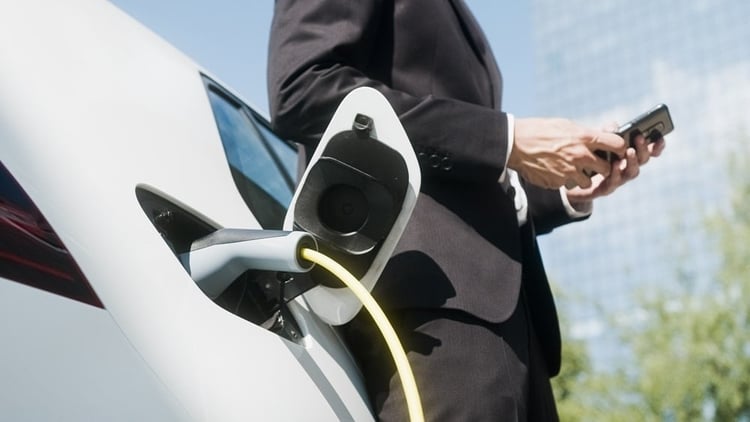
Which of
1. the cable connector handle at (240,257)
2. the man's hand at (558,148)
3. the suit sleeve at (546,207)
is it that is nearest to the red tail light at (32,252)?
the cable connector handle at (240,257)

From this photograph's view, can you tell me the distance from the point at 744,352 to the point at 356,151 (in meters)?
12.5

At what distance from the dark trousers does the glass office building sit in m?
80.5

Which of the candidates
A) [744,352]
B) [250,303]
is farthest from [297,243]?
[744,352]

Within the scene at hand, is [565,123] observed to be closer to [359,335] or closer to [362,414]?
[359,335]

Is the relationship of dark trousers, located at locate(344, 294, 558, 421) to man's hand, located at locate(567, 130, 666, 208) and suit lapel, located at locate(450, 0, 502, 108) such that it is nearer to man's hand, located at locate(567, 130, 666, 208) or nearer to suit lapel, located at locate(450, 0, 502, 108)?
man's hand, located at locate(567, 130, 666, 208)

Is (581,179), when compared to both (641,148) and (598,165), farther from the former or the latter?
(641,148)

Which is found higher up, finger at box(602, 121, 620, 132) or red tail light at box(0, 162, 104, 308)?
red tail light at box(0, 162, 104, 308)

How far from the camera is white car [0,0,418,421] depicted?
104cm

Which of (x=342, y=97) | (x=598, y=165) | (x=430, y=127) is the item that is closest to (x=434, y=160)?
(x=430, y=127)

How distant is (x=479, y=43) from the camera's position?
1.96 metres

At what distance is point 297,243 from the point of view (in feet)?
4.38

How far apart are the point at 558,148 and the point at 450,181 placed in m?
0.19

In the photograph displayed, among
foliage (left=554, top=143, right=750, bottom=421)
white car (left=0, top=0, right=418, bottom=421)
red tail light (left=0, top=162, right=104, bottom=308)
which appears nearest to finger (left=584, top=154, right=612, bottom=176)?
white car (left=0, top=0, right=418, bottom=421)

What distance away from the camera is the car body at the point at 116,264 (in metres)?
1.04
